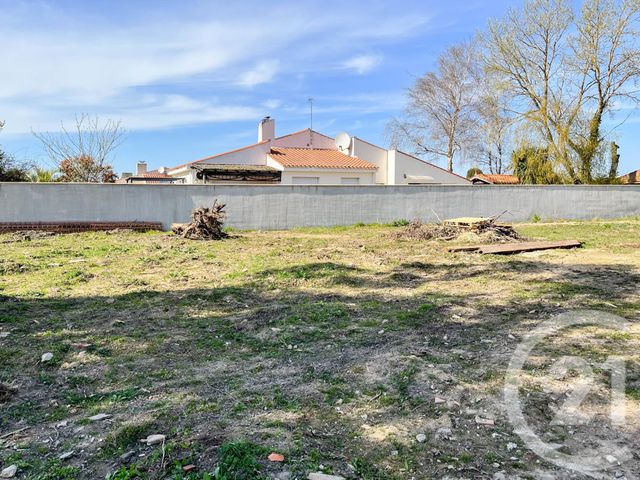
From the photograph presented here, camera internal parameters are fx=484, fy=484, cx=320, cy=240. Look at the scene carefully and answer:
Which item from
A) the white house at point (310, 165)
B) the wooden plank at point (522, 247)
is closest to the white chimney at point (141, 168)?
the white house at point (310, 165)

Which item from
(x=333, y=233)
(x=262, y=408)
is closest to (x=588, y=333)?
(x=262, y=408)

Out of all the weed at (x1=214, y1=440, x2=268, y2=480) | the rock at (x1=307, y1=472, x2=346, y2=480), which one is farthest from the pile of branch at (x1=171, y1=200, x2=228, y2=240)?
the rock at (x1=307, y1=472, x2=346, y2=480)

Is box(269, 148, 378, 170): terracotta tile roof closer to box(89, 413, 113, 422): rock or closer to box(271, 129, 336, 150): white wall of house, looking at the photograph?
box(271, 129, 336, 150): white wall of house

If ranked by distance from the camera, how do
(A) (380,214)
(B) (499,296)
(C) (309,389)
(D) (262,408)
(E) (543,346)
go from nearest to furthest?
1. (D) (262,408)
2. (C) (309,389)
3. (E) (543,346)
4. (B) (499,296)
5. (A) (380,214)

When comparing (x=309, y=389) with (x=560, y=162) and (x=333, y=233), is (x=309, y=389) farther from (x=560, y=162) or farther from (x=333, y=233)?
(x=560, y=162)

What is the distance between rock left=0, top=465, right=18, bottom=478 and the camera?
2.33 metres

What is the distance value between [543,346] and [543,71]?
25.1 m

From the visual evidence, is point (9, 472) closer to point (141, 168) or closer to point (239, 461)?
point (239, 461)

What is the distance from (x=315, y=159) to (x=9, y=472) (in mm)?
24646

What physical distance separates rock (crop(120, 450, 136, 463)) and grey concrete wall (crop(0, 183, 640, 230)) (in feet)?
46.4

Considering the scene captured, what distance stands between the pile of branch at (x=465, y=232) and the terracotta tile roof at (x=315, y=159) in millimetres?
12539

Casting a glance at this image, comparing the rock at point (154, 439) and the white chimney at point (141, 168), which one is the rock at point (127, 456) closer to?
the rock at point (154, 439)

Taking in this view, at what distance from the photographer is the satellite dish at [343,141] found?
92.1ft

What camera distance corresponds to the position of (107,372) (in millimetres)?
3672
